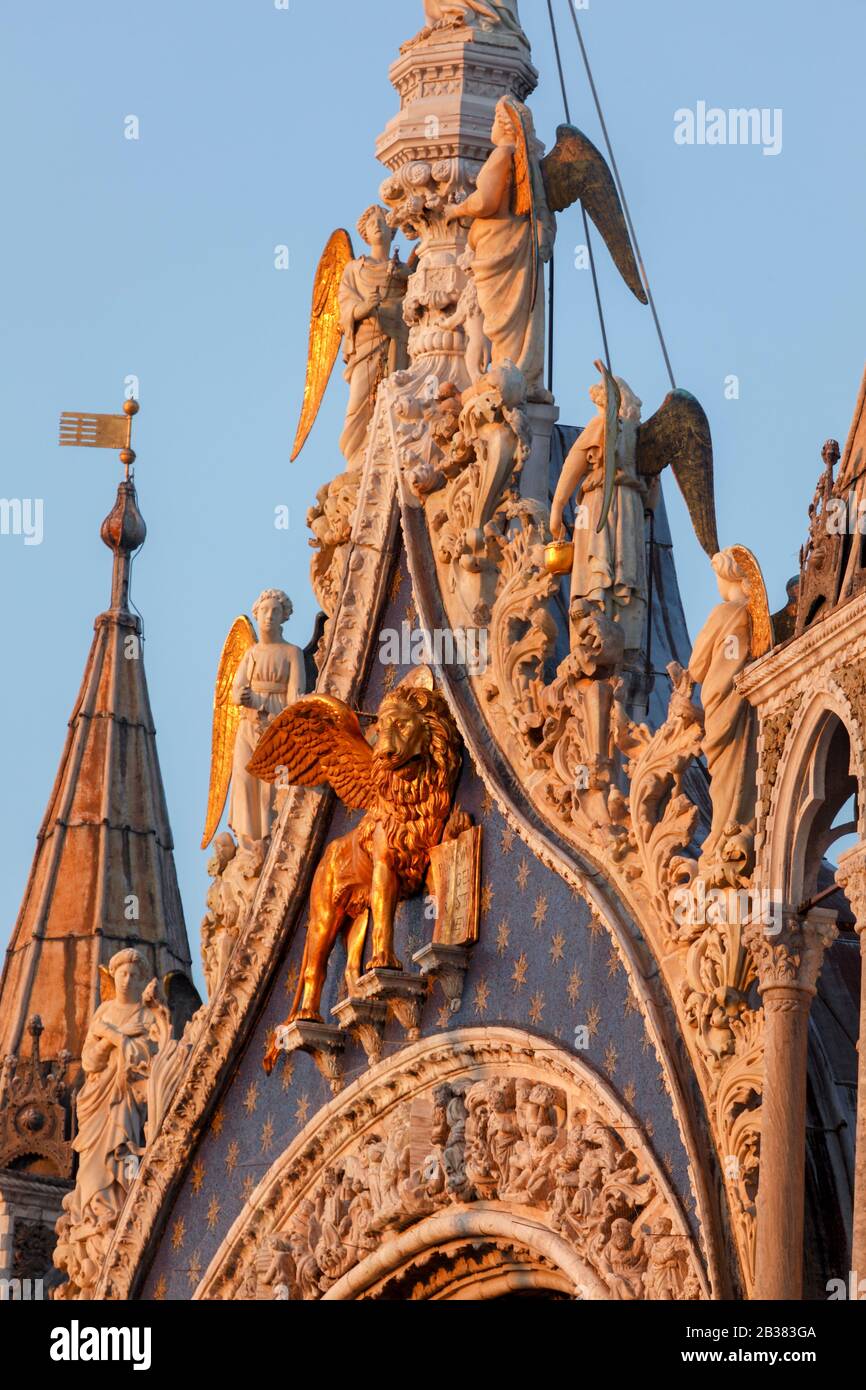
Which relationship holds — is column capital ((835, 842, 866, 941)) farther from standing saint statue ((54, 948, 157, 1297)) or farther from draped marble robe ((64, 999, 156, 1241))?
draped marble robe ((64, 999, 156, 1241))

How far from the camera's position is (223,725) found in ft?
100

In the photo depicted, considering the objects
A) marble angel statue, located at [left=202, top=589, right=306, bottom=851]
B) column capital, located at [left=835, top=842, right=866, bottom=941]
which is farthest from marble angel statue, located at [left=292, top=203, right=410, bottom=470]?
column capital, located at [left=835, top=842, right=866, bottom=941]

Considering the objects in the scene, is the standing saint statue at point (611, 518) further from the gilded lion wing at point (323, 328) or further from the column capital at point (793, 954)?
the gilded lion wing at point (323, 328)

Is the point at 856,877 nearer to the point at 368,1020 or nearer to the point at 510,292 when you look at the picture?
the point at 368,1020

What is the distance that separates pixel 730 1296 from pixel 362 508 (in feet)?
26.9

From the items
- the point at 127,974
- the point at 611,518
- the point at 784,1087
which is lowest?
the point at 784,1087

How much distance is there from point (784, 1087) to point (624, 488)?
18.2 feet

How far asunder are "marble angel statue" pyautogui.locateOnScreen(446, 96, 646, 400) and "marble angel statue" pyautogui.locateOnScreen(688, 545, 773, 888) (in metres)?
4.50

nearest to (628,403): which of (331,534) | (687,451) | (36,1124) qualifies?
(687,451)

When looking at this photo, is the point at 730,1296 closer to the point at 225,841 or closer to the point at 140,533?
the point at 225,841

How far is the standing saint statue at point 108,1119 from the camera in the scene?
99.0ft

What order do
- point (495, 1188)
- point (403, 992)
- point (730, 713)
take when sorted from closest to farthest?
1. point (730, 713)
2. point (495, 1188)
3. point (403, 992)

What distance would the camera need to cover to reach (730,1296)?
21.8 meters

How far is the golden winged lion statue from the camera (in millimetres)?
26047
